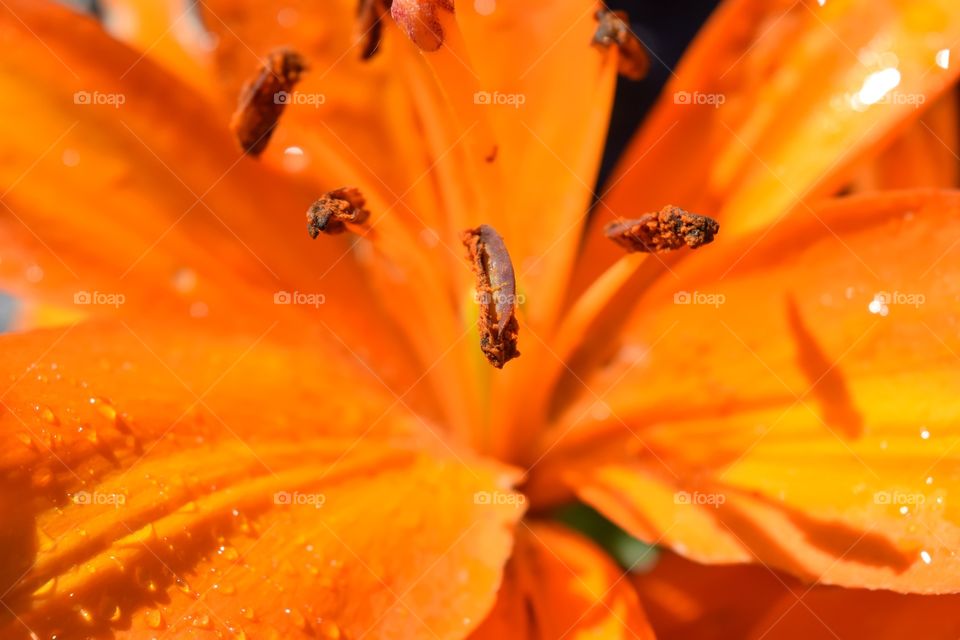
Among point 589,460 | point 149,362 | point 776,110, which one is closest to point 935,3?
point 776,110

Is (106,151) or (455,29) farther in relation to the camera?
(106,151)

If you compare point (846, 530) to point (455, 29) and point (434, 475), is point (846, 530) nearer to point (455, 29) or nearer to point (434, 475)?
point (434, 475)

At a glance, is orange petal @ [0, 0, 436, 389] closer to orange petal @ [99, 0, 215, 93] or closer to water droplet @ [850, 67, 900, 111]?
orange petal @ [99, 0, 215, 93]

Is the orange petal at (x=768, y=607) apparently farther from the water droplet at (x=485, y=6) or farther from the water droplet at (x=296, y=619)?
the water droplet at (x=485, y=6)

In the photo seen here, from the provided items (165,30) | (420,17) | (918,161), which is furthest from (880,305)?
(165,30)

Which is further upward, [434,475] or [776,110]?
[776,110]

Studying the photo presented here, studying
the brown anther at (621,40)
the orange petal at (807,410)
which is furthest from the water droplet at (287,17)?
the orange petal at (807,410)
